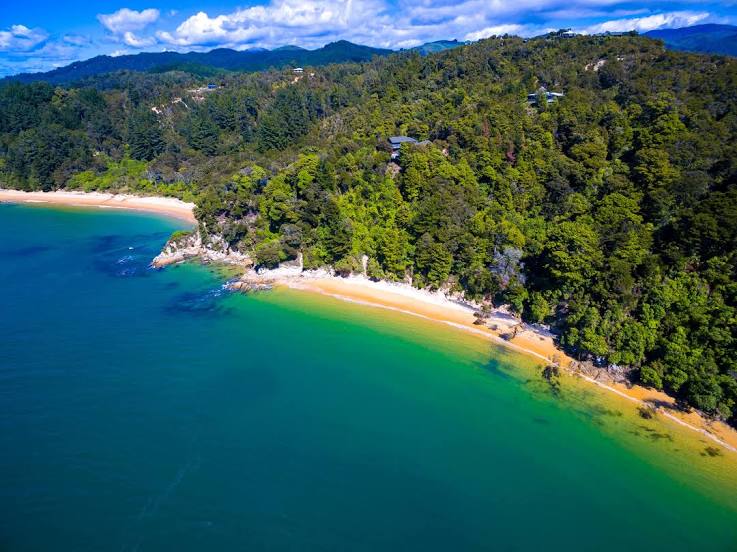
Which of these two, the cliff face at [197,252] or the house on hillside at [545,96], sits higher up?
the house on hillside at [545,96]

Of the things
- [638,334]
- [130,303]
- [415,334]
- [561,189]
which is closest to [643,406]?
[638,334]

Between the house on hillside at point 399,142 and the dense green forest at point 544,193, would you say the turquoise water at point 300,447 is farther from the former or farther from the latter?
the house on hillside at point 399,142

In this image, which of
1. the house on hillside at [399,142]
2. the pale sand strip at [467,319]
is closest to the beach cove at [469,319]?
the pale sand strip at [467,319]

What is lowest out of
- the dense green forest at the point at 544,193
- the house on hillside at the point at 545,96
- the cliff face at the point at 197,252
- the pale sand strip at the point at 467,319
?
the pale sand strip at the point at 467,319

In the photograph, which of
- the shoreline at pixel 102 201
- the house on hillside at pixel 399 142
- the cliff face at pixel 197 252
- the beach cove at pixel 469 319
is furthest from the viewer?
the shoreline at pixel 102 201

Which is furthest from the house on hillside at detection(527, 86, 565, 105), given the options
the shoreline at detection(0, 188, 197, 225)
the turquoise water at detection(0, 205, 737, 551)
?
the shoreline at detection(0, 188, 197, 225)

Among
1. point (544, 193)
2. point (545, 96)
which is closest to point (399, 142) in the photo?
point (544, 193)
